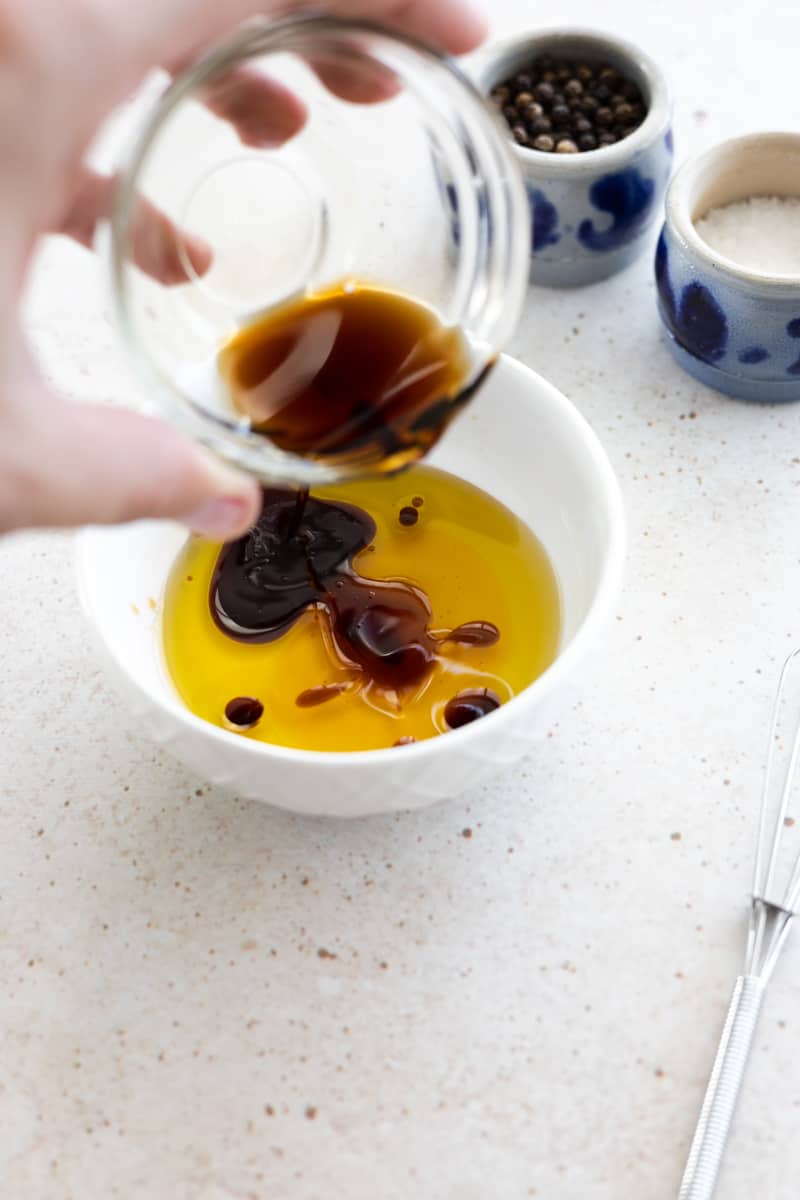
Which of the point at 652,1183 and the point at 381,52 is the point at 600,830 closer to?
the point at 652,1183

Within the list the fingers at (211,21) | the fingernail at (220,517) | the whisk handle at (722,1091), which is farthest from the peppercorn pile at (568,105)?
the whisk handle at (722,1091)

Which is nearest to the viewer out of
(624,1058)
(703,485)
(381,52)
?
(381,52)

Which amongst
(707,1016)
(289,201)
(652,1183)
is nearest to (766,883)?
(707,1016)

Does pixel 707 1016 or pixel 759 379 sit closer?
pixel 707 1016

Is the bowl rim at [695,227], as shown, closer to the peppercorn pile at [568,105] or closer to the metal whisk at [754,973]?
the peppercorn pile at [568,105]

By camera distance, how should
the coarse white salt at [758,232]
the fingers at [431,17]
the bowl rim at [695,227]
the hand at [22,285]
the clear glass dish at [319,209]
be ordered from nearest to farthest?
1. the hand at [22,285]
2. the clear glass dish at [319,209]
3. the fingers at [431,17]
4. the bowl rim at [695,227]
5. the coarse white salt at [758,232]

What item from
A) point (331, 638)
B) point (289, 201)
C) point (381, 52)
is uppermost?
point (381, 52)

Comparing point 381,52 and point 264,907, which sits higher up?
point 381,52
